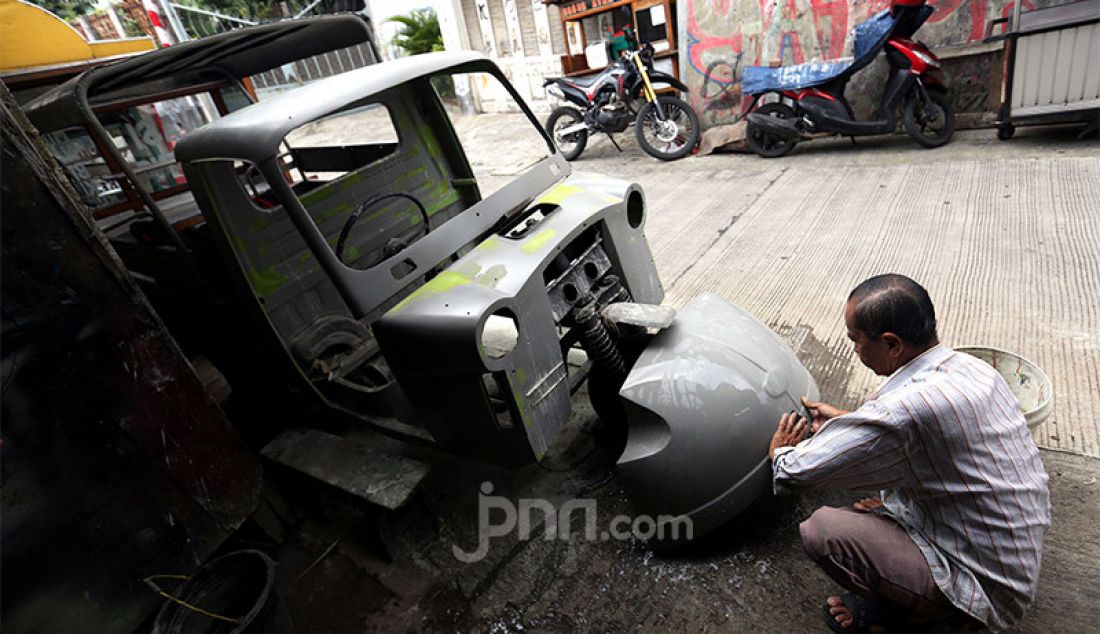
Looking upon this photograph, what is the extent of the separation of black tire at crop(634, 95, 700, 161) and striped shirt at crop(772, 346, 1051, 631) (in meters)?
6.23

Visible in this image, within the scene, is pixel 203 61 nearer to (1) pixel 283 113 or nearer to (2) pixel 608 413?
(1) pixel 283 113

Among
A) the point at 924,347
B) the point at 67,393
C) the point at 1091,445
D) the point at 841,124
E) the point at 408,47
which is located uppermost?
the point at 408,47

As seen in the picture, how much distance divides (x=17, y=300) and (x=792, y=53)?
288 inches

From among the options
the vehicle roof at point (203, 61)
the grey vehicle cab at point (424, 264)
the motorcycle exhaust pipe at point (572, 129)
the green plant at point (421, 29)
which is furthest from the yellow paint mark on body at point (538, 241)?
the green plant at point (421, 29)

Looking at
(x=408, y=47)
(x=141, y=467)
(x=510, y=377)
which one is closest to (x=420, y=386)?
(x=510, y=377)

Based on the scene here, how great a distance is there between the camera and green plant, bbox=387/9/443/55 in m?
14.5

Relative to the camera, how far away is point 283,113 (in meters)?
2.11

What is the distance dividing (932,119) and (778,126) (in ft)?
4.91

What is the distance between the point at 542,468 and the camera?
286 centimetres

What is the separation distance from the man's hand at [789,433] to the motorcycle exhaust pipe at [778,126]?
5.31 m

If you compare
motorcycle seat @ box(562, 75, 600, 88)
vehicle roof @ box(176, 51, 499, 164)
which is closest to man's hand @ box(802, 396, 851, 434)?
vehicle roof @ box(176, 51, 499, 164)

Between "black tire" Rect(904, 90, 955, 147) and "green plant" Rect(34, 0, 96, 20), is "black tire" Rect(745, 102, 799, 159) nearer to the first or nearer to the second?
"black tire" Rect(904, 90, 955, 147)

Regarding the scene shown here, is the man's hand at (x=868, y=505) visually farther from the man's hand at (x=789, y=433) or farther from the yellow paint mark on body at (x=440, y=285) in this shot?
the yellow paint mark on body at (x=440, y=285)

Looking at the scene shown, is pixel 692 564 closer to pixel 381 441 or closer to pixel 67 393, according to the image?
pixel 381 441
